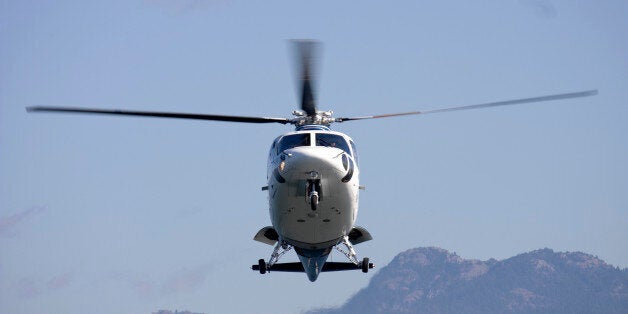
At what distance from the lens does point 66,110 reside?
34719mm

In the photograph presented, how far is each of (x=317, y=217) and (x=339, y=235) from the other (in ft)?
8.06

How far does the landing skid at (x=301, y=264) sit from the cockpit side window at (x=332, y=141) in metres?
4.35

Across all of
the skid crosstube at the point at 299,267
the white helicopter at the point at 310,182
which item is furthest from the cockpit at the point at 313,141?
the skid crosstube at the point at 299,267

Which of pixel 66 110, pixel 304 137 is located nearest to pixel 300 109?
pixel 304 137

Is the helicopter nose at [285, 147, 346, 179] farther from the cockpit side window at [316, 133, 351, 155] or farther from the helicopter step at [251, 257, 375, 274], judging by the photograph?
the helicopter step at [251, 257, 375, 274]

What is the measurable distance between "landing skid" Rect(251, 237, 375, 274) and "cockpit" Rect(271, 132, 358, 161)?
4381 millimetres

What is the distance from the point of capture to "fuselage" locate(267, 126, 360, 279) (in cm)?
3622

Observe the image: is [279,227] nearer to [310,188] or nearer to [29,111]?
[310,188]

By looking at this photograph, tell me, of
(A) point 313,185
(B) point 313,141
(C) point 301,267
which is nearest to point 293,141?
(B) point 313,141

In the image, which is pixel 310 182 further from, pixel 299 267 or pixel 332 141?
pixel 299 267

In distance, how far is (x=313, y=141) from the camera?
124 feet

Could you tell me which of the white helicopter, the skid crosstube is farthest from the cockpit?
the skid crosstube

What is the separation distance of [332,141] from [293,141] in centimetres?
155

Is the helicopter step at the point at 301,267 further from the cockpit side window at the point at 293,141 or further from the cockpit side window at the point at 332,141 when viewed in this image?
the cockpit side window at the point at 293,141
